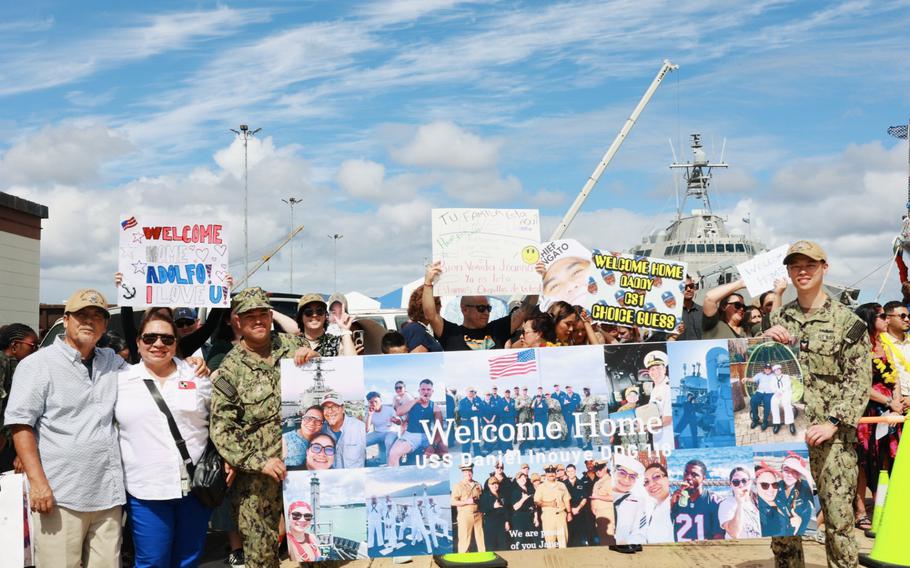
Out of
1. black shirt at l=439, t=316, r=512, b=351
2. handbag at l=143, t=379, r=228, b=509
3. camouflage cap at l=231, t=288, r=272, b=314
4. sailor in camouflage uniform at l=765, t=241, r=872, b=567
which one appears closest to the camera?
handbag at l=143, t=379, r=228, b=509

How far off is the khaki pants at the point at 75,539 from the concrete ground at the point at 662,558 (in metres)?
2.29

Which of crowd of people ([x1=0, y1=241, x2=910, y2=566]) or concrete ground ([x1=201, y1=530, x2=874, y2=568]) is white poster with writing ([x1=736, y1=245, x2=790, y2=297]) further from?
concrete ground ([x1=201, y1=530, x2=874, y2=568])

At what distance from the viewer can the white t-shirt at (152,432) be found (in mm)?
4609

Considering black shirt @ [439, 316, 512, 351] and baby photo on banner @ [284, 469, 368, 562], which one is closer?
baby photo on banner @ [284, 469, 368, 562]

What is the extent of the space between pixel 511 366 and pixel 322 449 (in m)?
1.22

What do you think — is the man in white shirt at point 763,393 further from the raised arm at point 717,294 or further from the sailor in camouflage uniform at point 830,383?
the raised arm at point 717,294

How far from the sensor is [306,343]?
525 centimetres

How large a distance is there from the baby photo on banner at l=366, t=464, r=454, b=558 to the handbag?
867 millimetres

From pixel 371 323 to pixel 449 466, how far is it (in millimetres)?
4191

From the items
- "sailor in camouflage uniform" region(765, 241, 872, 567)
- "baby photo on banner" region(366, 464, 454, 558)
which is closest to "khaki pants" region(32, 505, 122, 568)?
"baby photo on banner" region(366, 464, 454, 558)

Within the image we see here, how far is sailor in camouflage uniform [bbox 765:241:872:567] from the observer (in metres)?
4.99

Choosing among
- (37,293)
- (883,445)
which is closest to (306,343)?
(883,445)

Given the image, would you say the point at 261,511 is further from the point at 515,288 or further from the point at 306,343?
the point at 515,288

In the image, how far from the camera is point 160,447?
4645mm
